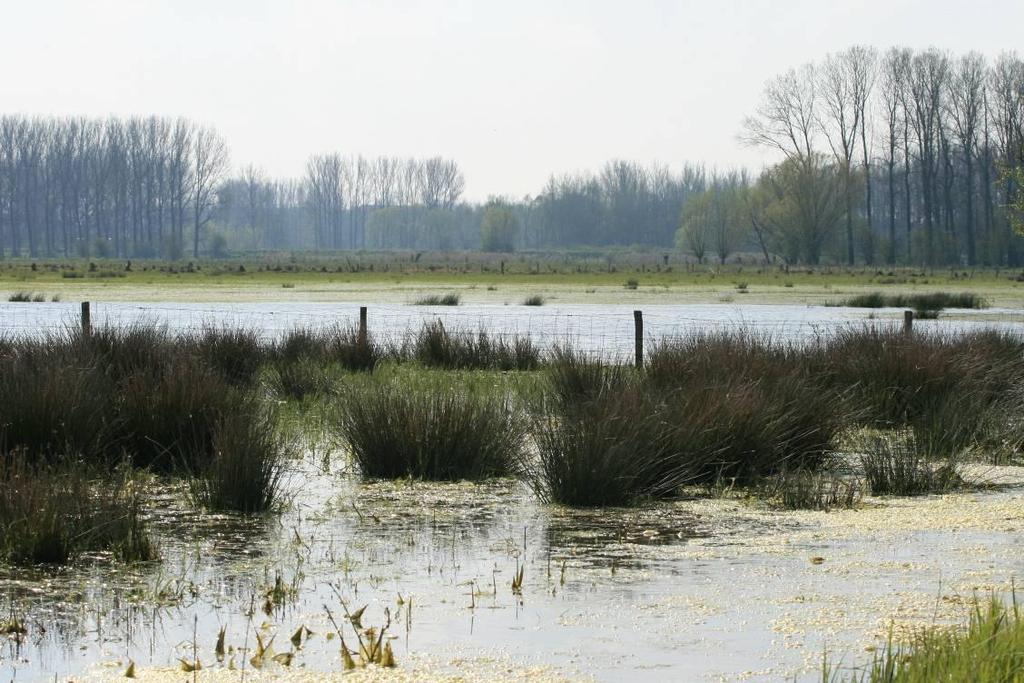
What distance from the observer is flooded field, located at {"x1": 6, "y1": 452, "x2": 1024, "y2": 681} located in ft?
19.4

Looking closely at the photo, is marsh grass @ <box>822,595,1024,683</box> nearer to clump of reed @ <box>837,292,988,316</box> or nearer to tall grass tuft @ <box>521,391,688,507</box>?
tall grass tuft @ <box>521,391,688,507</box>

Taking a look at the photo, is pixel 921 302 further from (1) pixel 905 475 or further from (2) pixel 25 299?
(1) pixel 905 475

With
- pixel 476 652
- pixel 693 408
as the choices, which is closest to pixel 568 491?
pixel 693 408

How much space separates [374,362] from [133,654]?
12049 millimetres

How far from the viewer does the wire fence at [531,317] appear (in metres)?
27.9

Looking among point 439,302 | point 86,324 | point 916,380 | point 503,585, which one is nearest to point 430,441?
point 503,585

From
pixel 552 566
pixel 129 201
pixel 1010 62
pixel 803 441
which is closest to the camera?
pixel 552 566

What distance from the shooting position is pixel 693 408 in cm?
1066

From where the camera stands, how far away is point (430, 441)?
10539mm

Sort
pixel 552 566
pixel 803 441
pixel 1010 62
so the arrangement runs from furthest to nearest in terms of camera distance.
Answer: pixel 1010 62
pixel 803 441
pixel 552 566

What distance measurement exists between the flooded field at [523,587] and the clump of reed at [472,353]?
872 centimetres

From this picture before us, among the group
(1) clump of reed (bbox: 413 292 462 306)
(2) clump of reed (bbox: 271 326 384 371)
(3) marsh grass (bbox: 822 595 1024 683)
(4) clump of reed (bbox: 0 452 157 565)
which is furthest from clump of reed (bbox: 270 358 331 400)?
(1) clump of reed (bbox: 413 292 462 306)

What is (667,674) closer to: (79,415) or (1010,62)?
(79,415)

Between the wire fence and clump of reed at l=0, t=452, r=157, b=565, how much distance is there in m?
15.6
